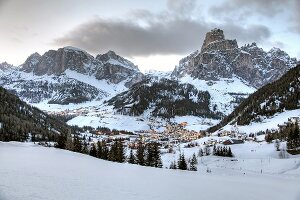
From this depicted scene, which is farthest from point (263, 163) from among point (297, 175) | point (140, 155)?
point (140, 155)

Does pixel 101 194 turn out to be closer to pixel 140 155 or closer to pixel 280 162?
pixel 140 155

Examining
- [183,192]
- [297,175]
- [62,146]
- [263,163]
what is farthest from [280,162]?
[183,192]

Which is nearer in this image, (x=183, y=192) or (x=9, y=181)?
(x=9, y=181)

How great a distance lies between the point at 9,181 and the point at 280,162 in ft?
486

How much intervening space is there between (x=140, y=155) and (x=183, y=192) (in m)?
82.2

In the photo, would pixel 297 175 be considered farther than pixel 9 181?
Yes

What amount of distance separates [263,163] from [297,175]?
1553 inches

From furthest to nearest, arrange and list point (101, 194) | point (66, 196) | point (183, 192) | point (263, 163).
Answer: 1. point (263, 163)
2. point (183, 192)
3. point (101, 194)
4. point (66, 196)

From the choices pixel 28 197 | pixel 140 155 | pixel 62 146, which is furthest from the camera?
pixel 62 146

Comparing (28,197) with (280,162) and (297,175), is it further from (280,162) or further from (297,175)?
(280,162)

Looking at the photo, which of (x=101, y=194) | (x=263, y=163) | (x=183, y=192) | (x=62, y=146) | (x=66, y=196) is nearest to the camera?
(x=66, y=196)

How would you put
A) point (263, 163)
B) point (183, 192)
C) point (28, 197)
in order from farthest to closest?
1. point (263, 163)
2. point (183, 192)
3. point (28, 197)

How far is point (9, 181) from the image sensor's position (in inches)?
2077

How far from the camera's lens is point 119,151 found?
143 meters
